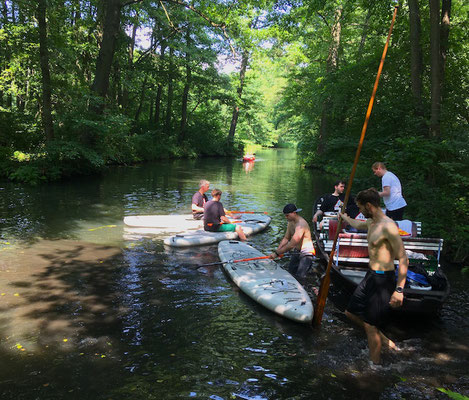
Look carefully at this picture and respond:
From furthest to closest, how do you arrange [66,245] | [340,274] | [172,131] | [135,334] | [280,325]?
[172,131] < [66,245] < [340,274] < [280,325] < [135,334]

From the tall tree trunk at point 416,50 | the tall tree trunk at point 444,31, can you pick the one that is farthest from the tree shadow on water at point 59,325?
the tall tree trunk at point 444,31

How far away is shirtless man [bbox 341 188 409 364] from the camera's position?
3.70m

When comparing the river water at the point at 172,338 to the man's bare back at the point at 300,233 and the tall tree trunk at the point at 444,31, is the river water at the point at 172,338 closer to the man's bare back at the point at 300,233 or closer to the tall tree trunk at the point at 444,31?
the man's bare back at the point at 300,233

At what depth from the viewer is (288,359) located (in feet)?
13.6

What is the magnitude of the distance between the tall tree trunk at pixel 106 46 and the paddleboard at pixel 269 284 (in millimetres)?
11739

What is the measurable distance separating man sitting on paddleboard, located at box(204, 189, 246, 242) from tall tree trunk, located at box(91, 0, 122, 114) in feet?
31.5

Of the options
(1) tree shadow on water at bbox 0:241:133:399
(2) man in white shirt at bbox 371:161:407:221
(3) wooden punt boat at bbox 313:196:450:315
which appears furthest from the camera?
(2) man in white shirt at bbox 371:161:407:221

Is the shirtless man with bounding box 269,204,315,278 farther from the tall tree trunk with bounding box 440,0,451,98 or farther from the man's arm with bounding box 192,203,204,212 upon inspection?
the tall tree trunk with bounding box 440,0,451,98

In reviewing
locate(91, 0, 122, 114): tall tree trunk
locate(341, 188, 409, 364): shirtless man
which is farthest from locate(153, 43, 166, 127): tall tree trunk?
locate(341, 188, 409, 364): shirtless man

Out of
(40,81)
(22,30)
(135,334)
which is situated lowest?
(135,334)

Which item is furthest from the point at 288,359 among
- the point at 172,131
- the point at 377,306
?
the point at 172,131

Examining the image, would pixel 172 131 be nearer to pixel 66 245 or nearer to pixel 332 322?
pixel 66 245

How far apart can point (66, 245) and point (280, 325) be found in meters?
5.37

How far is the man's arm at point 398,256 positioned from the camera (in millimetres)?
3662
